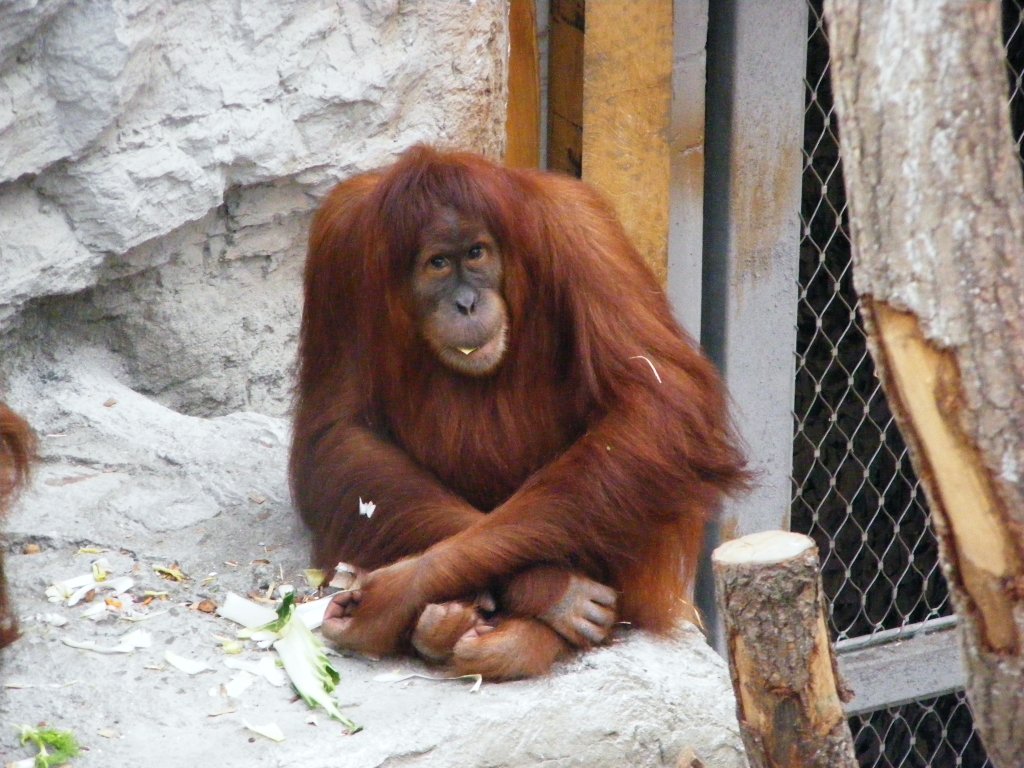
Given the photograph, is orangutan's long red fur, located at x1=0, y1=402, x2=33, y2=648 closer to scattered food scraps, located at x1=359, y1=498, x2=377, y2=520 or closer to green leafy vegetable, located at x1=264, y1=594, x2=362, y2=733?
green leafy vegetable, located at x1=264, y1=594, x2=362, y2=733

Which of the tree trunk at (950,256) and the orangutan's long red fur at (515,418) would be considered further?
the orangutan's long red fur at (515,418)

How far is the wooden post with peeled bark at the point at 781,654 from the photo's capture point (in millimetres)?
2008

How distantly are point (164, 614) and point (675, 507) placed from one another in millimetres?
1009

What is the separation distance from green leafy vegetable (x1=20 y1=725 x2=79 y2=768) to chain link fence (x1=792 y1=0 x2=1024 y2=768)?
253 cm

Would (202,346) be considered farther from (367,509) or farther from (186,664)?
(186,664)

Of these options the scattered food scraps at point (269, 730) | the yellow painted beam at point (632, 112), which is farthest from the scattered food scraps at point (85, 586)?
the yellow painted beam at point (632, 112)

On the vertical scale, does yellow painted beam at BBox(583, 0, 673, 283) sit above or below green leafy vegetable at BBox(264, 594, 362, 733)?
above

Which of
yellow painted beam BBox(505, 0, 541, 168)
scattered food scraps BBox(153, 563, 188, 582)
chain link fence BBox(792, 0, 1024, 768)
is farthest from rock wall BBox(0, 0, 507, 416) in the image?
chain link fence BBox(792, 0, 1024, 768)

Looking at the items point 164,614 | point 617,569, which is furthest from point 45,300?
point 617,569

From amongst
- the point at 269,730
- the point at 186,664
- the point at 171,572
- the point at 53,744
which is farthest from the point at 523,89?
the point at 53,744

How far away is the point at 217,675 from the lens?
269 cm

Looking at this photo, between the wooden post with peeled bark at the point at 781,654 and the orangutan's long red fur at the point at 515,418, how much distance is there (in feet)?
2.39

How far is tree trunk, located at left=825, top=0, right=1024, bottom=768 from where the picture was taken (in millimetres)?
1497

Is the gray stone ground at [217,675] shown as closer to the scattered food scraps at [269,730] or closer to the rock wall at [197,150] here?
the scattered food scraps at [269,730]
